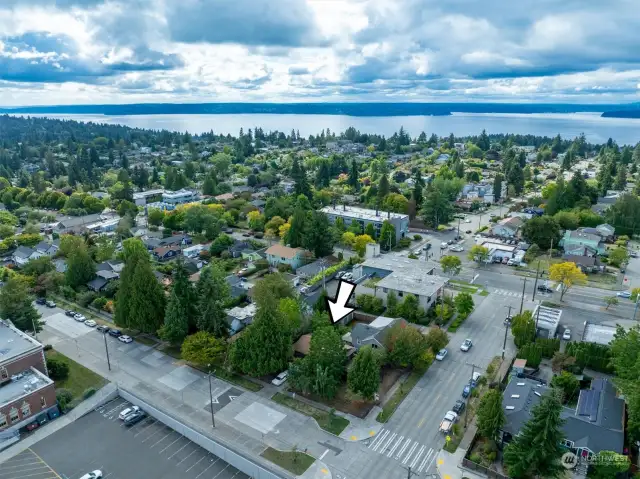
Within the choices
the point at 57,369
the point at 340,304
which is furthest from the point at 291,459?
the point at 57,369

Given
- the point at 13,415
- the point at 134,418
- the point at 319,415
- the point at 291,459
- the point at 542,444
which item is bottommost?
the point at 134,418

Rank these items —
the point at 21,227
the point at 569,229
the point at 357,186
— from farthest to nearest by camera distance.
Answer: the point at 357,186 → the point at 21,227 → the point at 569,229

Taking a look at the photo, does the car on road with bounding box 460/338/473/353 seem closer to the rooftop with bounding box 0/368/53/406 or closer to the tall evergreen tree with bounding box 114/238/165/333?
the tall evergreen tree with bounding box 114/238/165/333

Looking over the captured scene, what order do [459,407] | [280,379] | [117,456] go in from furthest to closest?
[280,379]
[459,407]
[117,456]

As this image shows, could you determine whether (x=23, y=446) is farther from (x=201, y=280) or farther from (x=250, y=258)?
(x=250, y=258)

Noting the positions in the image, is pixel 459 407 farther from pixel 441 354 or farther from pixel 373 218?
pixel 373 218

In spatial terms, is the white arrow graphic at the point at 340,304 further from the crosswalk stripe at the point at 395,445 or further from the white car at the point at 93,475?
the white car at the point at 93,475

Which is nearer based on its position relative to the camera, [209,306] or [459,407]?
[459,407]

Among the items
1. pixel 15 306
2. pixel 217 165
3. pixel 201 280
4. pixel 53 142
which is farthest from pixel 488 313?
pixel 53 142
